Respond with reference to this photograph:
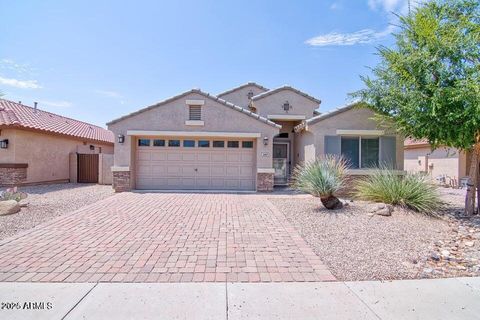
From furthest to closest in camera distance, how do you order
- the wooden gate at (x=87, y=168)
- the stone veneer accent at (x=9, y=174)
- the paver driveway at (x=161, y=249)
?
the wooden gate at (x=87, y=168) → the stone veneer accent at (x=9, y=174) → the paver driveway at (x=161, y=249)

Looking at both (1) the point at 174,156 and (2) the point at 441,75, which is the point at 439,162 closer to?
(2) the point at 441,75

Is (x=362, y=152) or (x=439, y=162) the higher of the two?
(x=362, y=152)

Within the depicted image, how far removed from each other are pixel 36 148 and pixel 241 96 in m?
13.9

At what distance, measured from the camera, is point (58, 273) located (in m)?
4.45

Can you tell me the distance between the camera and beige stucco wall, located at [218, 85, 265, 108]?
71.9ft

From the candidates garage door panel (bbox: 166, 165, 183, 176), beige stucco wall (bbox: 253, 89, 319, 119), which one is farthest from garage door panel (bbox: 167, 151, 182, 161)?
beige stucco wall (bbox: 253, 89, 319, 119)

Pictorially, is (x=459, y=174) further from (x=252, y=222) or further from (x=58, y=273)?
(x=58, y=273)

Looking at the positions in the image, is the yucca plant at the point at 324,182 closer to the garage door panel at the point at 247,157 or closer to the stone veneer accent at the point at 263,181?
the stone veneer accent at the point at 263,181

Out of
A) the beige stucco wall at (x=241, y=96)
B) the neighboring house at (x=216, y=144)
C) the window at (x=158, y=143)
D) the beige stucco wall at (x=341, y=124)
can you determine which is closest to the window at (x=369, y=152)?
the neighboring house at (x=216, y=144)

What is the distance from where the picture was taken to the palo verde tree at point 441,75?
786cm

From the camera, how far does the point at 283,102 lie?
18047mm

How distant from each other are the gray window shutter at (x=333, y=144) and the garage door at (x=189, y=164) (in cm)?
370

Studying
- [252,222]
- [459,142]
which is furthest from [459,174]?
[252,222]

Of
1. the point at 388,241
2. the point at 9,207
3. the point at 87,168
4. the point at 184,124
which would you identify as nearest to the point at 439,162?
the point at 388,241
